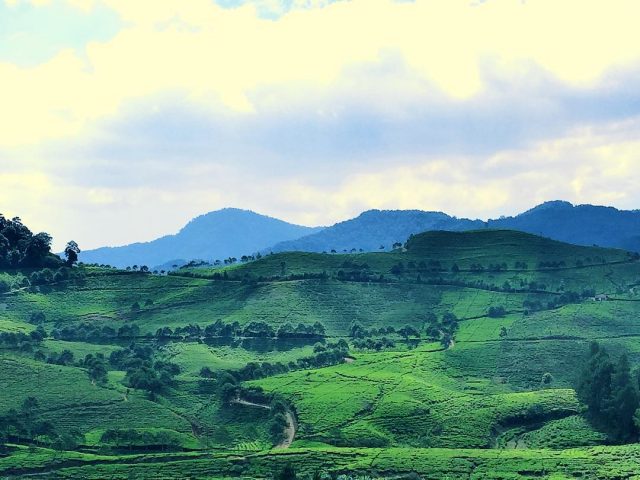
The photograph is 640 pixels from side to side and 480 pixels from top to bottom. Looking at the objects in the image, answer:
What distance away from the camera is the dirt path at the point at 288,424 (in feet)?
532

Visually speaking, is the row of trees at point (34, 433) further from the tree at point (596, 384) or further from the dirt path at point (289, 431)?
the tree at point (596, 384)

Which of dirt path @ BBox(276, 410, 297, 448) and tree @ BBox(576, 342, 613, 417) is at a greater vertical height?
tree @ BBox(576, 342, 613, 417)

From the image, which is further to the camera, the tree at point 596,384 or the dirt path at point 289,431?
the tree at point 596,384

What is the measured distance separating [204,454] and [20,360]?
234 feet

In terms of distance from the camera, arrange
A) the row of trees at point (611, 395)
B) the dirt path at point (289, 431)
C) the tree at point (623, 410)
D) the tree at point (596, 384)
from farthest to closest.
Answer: the tree at point (596, 384)
the dirt path at point (289, 431)
the row of trees at point (611, 395)
the tree at point (623, 410)

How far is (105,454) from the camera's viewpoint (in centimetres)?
15625

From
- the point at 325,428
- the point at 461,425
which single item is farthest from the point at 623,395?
the point at 325,428

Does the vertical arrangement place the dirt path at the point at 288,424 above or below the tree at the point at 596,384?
below

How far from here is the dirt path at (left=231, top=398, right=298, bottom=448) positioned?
162 m

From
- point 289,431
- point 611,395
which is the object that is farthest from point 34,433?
point 611,395

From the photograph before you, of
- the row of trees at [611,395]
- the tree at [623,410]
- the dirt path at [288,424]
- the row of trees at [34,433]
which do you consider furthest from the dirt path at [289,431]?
the tree at [623,410]

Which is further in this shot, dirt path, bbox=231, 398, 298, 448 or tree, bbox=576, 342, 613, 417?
dirt path, bbox=231, 398, 298, 448

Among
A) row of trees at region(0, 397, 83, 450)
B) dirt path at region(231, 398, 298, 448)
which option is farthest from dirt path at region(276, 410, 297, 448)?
row of trees at region(0, 397, 83, 450)

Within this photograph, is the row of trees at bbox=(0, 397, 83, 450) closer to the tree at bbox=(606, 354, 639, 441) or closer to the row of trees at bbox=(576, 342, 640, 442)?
the row of trees at bbox=(576, 342, 640, 442)
